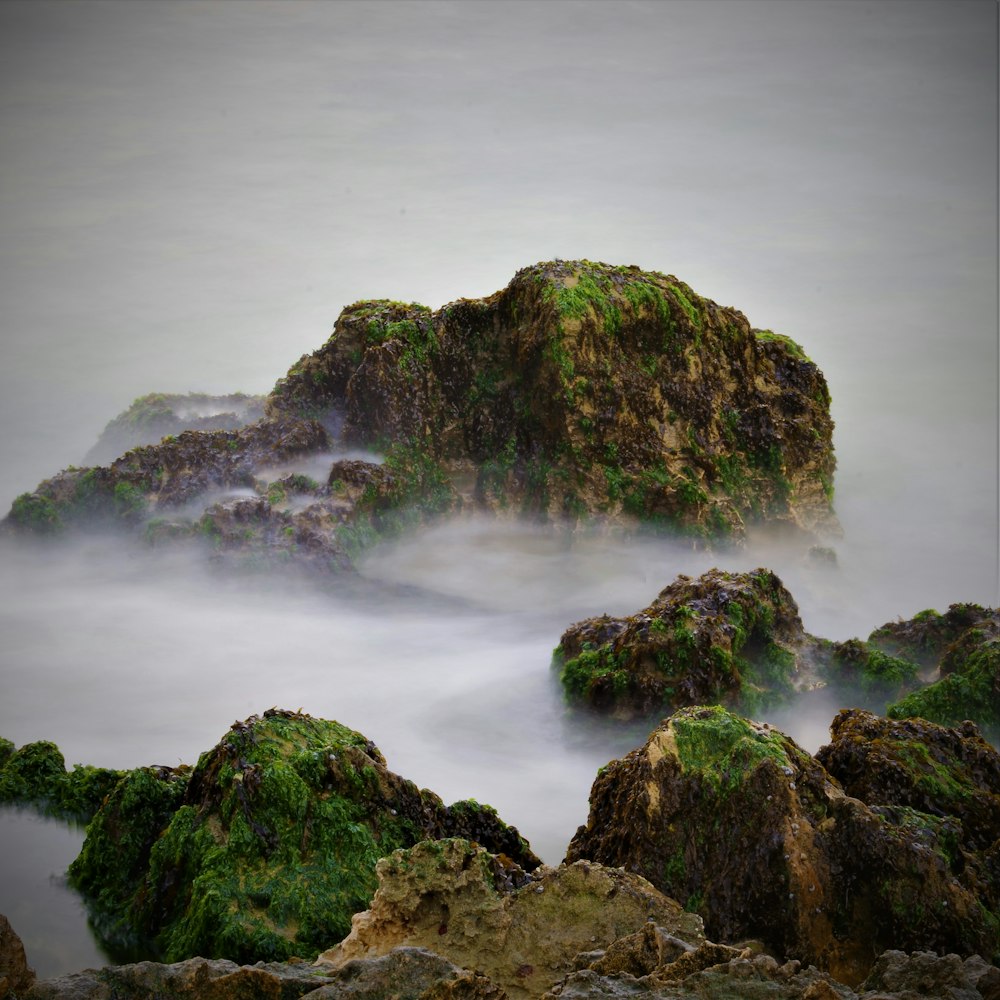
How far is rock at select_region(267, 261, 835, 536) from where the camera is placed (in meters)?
15.4

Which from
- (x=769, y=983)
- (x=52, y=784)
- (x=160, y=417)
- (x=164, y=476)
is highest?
(x=160, y=417)

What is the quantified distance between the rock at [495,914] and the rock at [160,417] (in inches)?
643

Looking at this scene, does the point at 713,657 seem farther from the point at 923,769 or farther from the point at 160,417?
the point at 160,417

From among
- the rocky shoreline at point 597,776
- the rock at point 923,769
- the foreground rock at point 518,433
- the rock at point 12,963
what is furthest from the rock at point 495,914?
the foreground rock at point 518,433

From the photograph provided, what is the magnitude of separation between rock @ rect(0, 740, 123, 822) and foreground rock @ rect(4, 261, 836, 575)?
601cm

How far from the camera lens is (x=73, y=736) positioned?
11.9 meters

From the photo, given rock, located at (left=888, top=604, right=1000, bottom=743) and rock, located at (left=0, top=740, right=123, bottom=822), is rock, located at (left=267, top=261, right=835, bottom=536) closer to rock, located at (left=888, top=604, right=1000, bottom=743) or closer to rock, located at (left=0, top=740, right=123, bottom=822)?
rock, located at (left=888, top=604, right=1000, bottom=743)

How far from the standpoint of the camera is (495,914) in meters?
6.34

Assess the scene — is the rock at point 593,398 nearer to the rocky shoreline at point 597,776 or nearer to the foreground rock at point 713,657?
the rocky shoreline at point 597,776

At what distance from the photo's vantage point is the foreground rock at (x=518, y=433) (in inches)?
606

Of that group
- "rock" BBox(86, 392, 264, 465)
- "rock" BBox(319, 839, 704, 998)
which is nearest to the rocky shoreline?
"rock" BBox(319, 839, 704, 998)

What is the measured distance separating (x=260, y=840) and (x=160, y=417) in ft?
54.5

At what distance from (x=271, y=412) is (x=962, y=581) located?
30.7 feet

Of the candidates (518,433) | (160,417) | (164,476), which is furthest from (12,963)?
(160,417)
